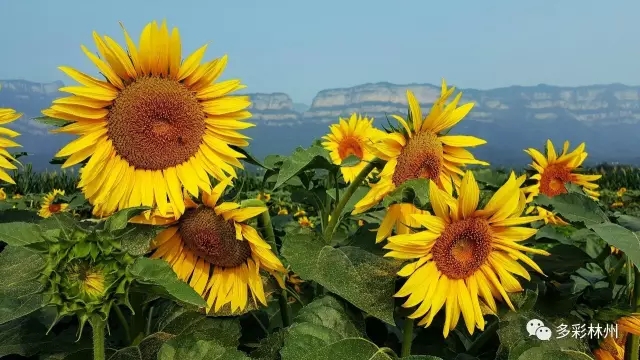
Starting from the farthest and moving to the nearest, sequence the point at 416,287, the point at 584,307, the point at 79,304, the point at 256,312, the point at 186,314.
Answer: the point at 256,312 < the point at 584,307 < the point at 186,314 < the point at 416,287 < the point at 79,304

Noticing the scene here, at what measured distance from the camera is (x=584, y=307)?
1654 millimetres

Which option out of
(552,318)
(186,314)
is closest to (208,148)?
Answer: (186,314)

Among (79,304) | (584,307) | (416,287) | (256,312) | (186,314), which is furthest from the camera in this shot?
(256,312)

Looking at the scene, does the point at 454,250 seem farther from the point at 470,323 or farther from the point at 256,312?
the point at 256,312

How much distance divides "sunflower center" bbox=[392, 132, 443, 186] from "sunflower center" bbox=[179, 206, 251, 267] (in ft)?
1.38

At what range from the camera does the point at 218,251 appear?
1.59 m

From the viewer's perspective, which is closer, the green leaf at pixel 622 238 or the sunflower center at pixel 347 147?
the green leaf at pixel 622 238

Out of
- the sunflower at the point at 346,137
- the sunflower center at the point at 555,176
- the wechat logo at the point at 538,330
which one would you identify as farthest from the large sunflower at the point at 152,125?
the sunflower center at the point at 555,176

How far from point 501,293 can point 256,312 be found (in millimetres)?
766

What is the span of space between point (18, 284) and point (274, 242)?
1.89 feet

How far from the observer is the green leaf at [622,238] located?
4.53 feet

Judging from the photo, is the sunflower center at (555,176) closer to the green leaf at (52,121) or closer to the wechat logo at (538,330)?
the wechat logo at (538,330)

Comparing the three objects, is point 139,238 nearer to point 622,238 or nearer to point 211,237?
point 211,237

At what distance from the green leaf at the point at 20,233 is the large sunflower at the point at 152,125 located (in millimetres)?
253
